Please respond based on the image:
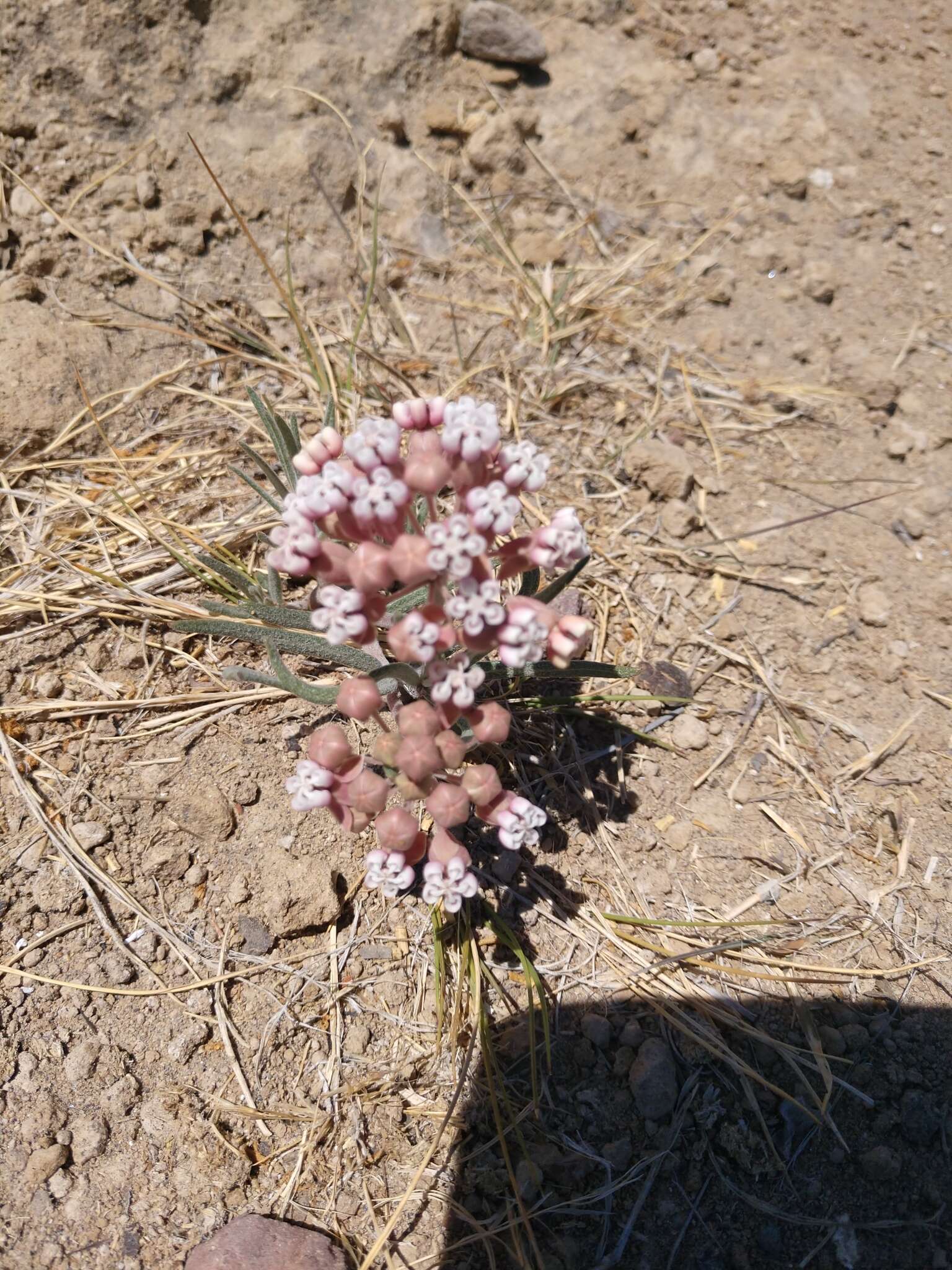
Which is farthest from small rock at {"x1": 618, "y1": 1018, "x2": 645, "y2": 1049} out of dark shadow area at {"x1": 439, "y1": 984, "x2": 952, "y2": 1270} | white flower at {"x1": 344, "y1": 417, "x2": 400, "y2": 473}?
white flower at {"x1": 344, "y1": 417, "x2": 400, "y2": 473}

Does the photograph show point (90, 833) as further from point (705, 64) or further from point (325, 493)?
point (705, 64)

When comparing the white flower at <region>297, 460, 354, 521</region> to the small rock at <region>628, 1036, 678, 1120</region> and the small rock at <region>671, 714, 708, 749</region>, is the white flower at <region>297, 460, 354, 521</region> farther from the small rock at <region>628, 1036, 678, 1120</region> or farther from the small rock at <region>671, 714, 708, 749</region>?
the small rock at <region>628, 1036, 678, 1120</region>

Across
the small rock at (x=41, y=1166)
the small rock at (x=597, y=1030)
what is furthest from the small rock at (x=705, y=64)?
the small rock at (x=41, y=1166)

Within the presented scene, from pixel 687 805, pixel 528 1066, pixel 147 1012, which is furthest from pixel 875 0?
pixel 147 1012

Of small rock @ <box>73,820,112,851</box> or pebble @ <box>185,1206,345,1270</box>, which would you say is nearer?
pebble @ <box>185,1206,345,1270</box>

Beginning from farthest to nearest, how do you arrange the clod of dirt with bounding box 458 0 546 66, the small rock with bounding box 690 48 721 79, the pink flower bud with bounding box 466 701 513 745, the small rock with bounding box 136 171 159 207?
the small rock with bounding box 690 48 721 79
the clod of dirt with bounding box 458 0 546 66
the small rock with bounding box 136 171 159 207
the pink flower bud with bounding box 466 701 513 745

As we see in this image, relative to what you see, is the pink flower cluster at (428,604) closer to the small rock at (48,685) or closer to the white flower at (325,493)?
the white flower at (325,493)
